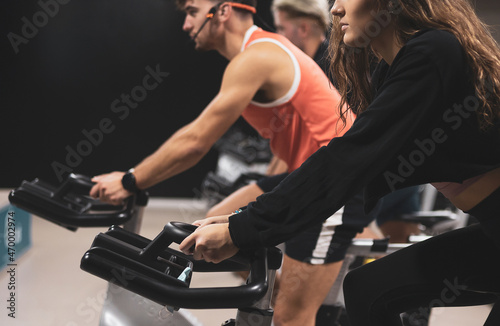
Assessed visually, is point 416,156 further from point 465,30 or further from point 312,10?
point 312,10

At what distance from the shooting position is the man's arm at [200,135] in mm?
1826

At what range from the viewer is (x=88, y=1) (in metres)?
5.71

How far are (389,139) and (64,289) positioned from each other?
3.32 meters

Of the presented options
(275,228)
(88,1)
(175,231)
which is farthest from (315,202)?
(88,1)

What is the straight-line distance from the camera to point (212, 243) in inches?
39.9

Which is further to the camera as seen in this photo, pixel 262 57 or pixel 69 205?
pixel 262 57

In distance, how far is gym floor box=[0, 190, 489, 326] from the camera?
3213 millimetres

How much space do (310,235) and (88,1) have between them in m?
4.83

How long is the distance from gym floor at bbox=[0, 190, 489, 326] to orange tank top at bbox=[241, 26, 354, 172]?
104 cm

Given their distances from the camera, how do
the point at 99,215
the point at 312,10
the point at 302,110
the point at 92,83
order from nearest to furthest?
the point at 99,215
the point at 302,110
the point at 312,10
the point at 92,83

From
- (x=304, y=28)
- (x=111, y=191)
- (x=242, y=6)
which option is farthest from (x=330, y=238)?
(x=304, y=28)

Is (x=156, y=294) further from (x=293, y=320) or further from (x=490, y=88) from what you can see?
(x=293, y=320)

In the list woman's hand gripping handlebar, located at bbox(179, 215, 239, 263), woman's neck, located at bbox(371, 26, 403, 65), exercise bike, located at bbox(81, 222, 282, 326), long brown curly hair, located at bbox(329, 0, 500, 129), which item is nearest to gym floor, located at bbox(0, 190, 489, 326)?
exercise bike, located at bbox(81, 222, 282, 326)

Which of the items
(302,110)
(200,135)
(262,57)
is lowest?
(302,110)
